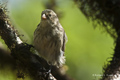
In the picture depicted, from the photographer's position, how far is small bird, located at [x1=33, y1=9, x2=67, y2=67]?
3.72 meters

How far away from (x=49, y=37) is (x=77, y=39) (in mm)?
2335

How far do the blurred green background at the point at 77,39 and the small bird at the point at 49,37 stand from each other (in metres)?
1.76

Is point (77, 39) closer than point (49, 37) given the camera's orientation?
No

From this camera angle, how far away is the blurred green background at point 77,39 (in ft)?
18.9

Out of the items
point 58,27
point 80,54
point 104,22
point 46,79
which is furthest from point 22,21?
point 46,79

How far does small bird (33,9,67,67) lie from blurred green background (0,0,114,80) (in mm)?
1760

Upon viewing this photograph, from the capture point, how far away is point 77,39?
5.95m

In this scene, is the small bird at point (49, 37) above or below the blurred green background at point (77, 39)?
below

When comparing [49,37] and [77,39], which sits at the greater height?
[77,39]

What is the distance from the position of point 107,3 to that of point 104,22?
0.44 meters

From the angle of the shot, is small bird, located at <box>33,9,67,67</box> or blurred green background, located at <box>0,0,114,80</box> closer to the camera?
small bird, located at <box>33,9,67,67</box>

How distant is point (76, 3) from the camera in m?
4.22

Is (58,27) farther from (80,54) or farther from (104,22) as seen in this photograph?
(80,54)

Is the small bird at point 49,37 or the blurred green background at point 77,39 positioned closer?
the small bird at point 49,37
